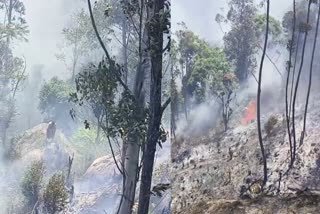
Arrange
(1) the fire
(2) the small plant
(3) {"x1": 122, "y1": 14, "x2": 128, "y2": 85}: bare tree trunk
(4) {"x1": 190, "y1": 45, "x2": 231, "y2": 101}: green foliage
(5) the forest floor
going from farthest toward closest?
(3) {"x1": 122, "y1": 14, "x2": 128, "y2": 85}: bare tree trunk
(4) {"x1": 190, "y1": 45, "x2": 231, "y2": 101}: green foliage
(1) the fire
(2) the small plant
(5) the forest floor

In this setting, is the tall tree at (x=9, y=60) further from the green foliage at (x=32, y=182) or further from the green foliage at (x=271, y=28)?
the green foliage at (x=271, y=28)

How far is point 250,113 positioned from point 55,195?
166 cm

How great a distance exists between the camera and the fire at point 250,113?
4516 millimetres

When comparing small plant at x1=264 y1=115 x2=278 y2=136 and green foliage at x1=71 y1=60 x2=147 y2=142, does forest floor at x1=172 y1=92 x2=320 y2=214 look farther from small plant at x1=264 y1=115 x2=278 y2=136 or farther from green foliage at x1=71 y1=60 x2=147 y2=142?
green foliage at x1=71 y1=60 x2=147 y2=142

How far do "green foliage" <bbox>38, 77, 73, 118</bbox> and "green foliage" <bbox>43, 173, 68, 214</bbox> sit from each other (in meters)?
0.50

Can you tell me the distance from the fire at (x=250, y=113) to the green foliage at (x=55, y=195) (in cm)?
151

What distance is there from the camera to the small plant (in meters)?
4.39

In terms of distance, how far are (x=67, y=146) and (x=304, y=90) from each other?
1891 millimetres

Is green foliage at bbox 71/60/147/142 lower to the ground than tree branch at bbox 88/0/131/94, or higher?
lower

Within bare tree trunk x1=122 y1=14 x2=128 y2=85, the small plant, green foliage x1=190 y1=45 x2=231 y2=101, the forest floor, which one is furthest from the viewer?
bare tree trunk x1=122 y1=14 x2=128 y2=85

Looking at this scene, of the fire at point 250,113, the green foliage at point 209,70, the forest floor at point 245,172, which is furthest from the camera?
the green foliage at point 209,70

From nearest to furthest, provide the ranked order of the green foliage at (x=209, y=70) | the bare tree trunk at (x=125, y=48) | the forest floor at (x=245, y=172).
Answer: the forest floor at (x=245, y=172) → the green foliage at (x=209, y=70) → the bare tree trunk at (x=125, y=48)

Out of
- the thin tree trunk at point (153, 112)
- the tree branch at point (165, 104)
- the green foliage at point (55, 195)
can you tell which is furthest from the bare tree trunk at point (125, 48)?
the green foliage at point (55, 195)

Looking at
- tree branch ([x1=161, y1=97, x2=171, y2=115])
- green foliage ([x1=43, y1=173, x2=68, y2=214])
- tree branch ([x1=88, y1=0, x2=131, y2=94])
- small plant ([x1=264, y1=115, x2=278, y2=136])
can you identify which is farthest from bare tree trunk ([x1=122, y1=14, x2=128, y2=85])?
small plant ([x1=264, y1=115, x2=278, y2=136])
